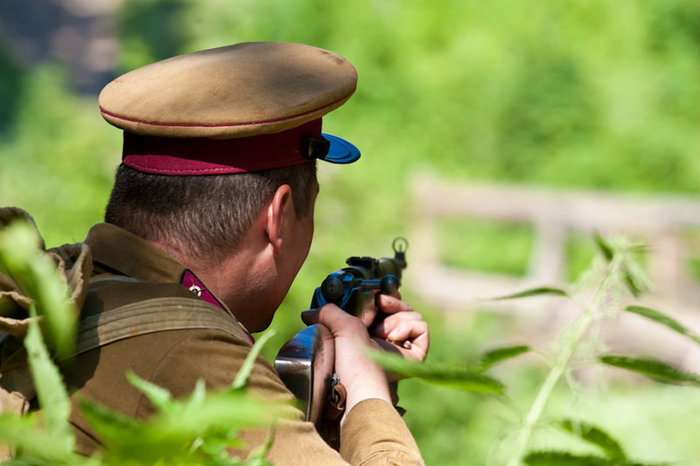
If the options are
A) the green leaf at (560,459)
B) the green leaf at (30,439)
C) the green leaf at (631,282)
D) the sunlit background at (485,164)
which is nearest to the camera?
the green leaf at (30,439)

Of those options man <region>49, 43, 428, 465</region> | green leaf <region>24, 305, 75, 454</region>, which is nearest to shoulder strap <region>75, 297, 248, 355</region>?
man <region>49, 43, 428, 465</region>

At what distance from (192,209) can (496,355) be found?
1.10 metres

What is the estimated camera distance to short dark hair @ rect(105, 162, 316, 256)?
1.85 m

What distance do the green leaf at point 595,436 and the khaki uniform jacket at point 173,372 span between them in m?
Result: 0.77

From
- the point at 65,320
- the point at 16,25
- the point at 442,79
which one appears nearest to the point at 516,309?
the point at 442,79

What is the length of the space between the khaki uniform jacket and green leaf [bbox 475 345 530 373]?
73 centimetres

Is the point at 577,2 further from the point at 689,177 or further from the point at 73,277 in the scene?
the point at 73,277

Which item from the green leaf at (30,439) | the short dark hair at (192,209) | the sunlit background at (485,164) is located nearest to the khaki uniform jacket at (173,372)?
the short dark hair at (192,209)

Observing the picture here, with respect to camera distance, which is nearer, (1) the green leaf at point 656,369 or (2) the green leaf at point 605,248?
(1) the green leaf at point 656,369

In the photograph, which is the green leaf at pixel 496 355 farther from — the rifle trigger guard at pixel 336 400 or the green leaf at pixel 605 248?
the rifle trigger guard at pixel 336 400

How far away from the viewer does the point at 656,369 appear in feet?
2.65

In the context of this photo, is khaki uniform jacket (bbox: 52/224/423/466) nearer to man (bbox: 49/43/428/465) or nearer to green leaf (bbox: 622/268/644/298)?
man (bbox: 49/43/428/465)

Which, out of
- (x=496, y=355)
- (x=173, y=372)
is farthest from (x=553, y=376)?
(x=173, y=372)

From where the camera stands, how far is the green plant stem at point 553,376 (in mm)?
808
